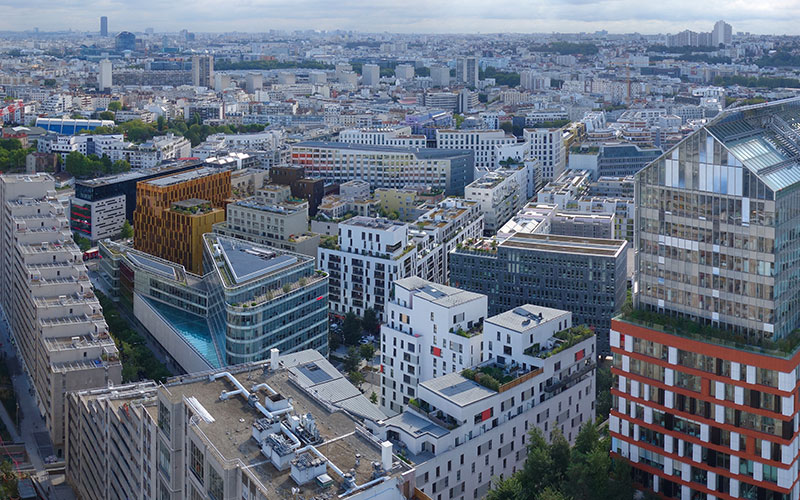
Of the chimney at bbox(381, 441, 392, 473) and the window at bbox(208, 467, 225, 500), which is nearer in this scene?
the chimney at bbox(381, 441, 392, 473)

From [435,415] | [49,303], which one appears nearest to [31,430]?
[49,303]

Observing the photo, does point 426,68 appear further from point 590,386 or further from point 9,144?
point 590,386

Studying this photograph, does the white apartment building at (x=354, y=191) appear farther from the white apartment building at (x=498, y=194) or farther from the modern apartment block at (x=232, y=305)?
the modern apartment block at (x=232, y=305)

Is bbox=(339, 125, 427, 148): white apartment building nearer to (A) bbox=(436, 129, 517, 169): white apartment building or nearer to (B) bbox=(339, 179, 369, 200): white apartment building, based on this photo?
(A) bbox=(436, 129, 517, 169): white apartment building

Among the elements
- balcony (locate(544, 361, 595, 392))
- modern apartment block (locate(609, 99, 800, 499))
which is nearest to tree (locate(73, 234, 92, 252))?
balcony (locate(544, 361, 595, 392))

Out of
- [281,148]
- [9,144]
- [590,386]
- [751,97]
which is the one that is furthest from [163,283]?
[751,97]
